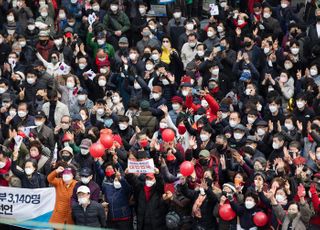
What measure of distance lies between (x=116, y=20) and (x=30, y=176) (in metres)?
7.00

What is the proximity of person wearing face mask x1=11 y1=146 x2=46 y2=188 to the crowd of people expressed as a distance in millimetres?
27

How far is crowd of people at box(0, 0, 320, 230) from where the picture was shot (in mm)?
18969

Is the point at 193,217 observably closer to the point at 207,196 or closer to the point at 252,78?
the point at 207,196

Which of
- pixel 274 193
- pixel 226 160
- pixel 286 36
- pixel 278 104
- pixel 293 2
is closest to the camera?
pixel 274 193

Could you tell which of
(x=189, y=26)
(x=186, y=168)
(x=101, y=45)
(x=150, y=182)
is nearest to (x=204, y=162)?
(x=186, y=168)

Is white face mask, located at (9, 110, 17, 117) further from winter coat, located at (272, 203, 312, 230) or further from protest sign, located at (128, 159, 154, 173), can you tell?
winter coat, located at (272, 203, 312, 230)

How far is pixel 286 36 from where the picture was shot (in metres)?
24.7

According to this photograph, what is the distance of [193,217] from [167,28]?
7.39 meters

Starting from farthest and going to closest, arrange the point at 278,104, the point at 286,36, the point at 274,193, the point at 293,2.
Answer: the point at 293,2 → the point at 286,36 → the point at 278,104 → the point at 274,193

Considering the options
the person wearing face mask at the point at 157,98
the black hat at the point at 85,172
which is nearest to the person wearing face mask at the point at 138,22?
the person wearing face mask at the point at 157,98

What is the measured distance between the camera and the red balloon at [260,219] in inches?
723

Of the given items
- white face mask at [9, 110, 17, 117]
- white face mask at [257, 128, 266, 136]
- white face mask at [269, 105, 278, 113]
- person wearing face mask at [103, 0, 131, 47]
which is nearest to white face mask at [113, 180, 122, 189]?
white face mask at [257, 128, 266, 136]

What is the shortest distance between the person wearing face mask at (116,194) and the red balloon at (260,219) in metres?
2.20

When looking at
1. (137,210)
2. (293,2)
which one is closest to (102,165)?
(137,210)
